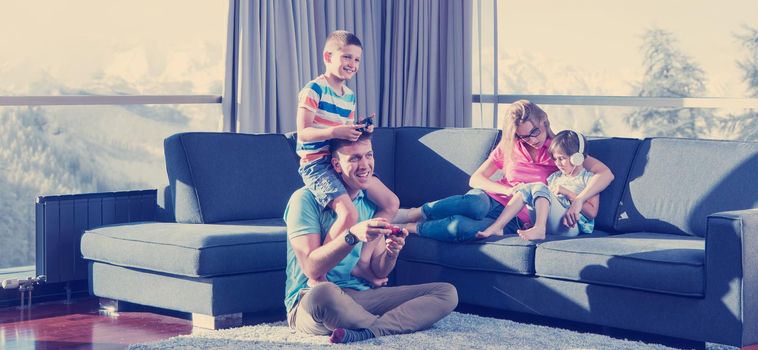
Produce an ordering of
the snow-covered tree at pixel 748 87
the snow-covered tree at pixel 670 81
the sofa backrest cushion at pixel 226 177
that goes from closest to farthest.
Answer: the sofa backrest cushion at pixel 226 177 → the snow-covered tree at pixel 748 87 → the snow-covered tree at pixel 670 81

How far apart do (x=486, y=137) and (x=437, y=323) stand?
1.28 meters

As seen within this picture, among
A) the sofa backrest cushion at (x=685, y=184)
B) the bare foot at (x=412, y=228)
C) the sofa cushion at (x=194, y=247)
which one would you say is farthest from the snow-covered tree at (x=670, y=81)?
the sofa cushion at (x=194, y=247)

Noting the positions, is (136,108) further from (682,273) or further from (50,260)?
(682,273)

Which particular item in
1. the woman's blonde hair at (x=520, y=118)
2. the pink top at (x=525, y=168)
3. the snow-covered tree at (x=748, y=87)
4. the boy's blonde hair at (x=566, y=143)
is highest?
the snow-covered tree at (x=748, y=87)

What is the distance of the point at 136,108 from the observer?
33.0ft

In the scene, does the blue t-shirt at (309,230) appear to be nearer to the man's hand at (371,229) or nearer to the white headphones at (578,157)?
the man's hand at (371,229)

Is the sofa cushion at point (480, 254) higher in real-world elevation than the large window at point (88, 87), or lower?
lower

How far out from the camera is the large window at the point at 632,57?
A: 45.7 ft

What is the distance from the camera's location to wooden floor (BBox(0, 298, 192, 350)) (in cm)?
425

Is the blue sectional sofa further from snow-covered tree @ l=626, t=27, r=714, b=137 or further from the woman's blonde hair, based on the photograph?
snow-covered tree @ l=626, t=27, r=714, b=137

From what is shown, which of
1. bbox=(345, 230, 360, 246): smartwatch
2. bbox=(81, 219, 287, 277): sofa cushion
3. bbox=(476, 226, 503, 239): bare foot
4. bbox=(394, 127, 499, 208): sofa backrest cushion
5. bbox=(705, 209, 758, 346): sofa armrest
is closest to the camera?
bbox=(345, 230, 360, 246): smartwatch

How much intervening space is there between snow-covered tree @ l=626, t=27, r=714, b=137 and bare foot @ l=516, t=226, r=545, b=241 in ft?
33.0

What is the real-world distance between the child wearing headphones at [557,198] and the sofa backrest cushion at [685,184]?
0.63ft

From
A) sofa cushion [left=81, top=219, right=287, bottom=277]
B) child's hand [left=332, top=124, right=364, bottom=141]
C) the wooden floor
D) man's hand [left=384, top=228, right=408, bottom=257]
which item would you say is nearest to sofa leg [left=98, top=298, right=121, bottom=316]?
the wooden floor
